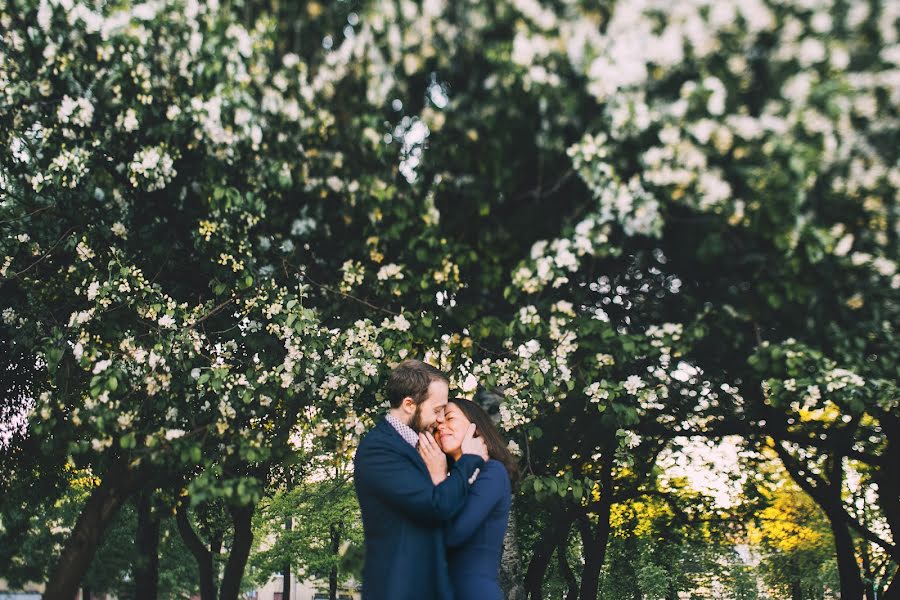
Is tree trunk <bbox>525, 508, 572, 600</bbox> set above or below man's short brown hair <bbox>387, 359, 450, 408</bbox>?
above

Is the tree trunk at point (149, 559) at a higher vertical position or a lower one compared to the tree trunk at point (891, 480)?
lower

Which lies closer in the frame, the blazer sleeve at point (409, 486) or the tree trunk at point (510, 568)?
the blazer sleeve at point (409, 486)

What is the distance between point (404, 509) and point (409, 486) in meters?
0.14

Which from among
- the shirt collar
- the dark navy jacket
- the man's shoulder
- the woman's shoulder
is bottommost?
the dark navy jacket

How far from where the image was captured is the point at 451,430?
196 inches

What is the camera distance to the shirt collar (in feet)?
15.5

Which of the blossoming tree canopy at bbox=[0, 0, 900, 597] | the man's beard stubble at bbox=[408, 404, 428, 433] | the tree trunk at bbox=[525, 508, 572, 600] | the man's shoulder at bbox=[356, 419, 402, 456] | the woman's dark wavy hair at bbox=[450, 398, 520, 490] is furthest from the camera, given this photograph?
the tree trunk at bbox=[525, 508, 572, 600]

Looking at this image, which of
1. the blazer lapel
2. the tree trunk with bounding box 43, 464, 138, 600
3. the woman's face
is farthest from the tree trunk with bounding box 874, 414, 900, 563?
the tree trunk with bounding box 43, 464, 138, 600

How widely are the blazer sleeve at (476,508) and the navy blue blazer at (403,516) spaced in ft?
0.21

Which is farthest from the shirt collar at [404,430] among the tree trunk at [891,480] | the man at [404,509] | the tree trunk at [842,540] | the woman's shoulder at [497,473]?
the tree trunk at [842,540]

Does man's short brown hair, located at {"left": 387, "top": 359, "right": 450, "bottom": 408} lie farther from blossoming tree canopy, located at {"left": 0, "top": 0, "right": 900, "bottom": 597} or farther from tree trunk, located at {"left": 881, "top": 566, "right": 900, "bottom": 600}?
tree trunk, located at {"left": 881, "top": 566, "right": 900, "bottom": 600}

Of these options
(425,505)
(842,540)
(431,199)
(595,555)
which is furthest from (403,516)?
(595,555)

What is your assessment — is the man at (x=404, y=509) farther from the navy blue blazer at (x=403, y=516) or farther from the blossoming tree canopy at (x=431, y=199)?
the blossoming tree canopy at (x=431, y=199)

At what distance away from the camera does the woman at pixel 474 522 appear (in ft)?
14.7
